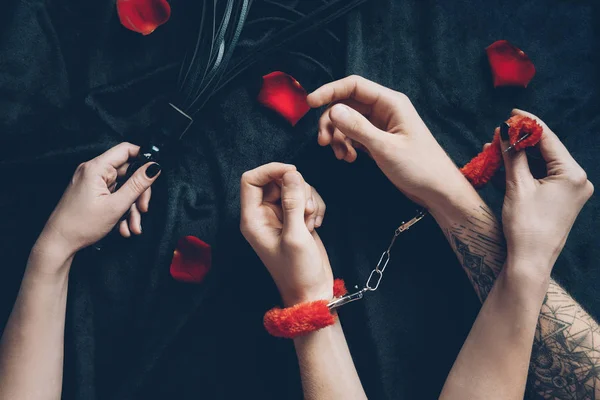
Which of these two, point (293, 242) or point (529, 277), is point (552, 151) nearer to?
point (529, 277)

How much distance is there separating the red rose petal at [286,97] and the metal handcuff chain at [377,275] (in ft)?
1.41

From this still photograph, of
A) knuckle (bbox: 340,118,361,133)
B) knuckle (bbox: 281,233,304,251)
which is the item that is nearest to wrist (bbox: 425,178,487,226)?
knuckle (bbox: 340,118,361,133)

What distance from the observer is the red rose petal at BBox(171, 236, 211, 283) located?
1211 millimetres

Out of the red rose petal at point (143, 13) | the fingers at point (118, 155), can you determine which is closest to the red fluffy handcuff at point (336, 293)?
the fingers at point (118, 155)

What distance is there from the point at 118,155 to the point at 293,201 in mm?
491

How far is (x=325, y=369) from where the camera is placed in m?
1.01

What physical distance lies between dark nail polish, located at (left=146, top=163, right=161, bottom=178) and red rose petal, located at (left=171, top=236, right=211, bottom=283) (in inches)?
8.0

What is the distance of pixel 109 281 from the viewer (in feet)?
4.12

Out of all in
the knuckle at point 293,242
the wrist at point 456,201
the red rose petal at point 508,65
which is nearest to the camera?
the knuckle at point 293,242

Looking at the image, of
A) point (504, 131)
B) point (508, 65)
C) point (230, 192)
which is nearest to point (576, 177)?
point (504, 131)

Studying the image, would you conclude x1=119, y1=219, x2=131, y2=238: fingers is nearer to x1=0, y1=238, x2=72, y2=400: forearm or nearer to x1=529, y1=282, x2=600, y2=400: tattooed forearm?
x1=0, y1=238, x2=72, y2=400: forearm

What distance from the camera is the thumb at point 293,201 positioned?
982mm

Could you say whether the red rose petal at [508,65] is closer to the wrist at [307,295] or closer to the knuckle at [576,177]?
the knuckle at [576,177]

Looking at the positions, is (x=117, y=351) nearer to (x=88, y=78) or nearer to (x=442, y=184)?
(x=88, y=78)
